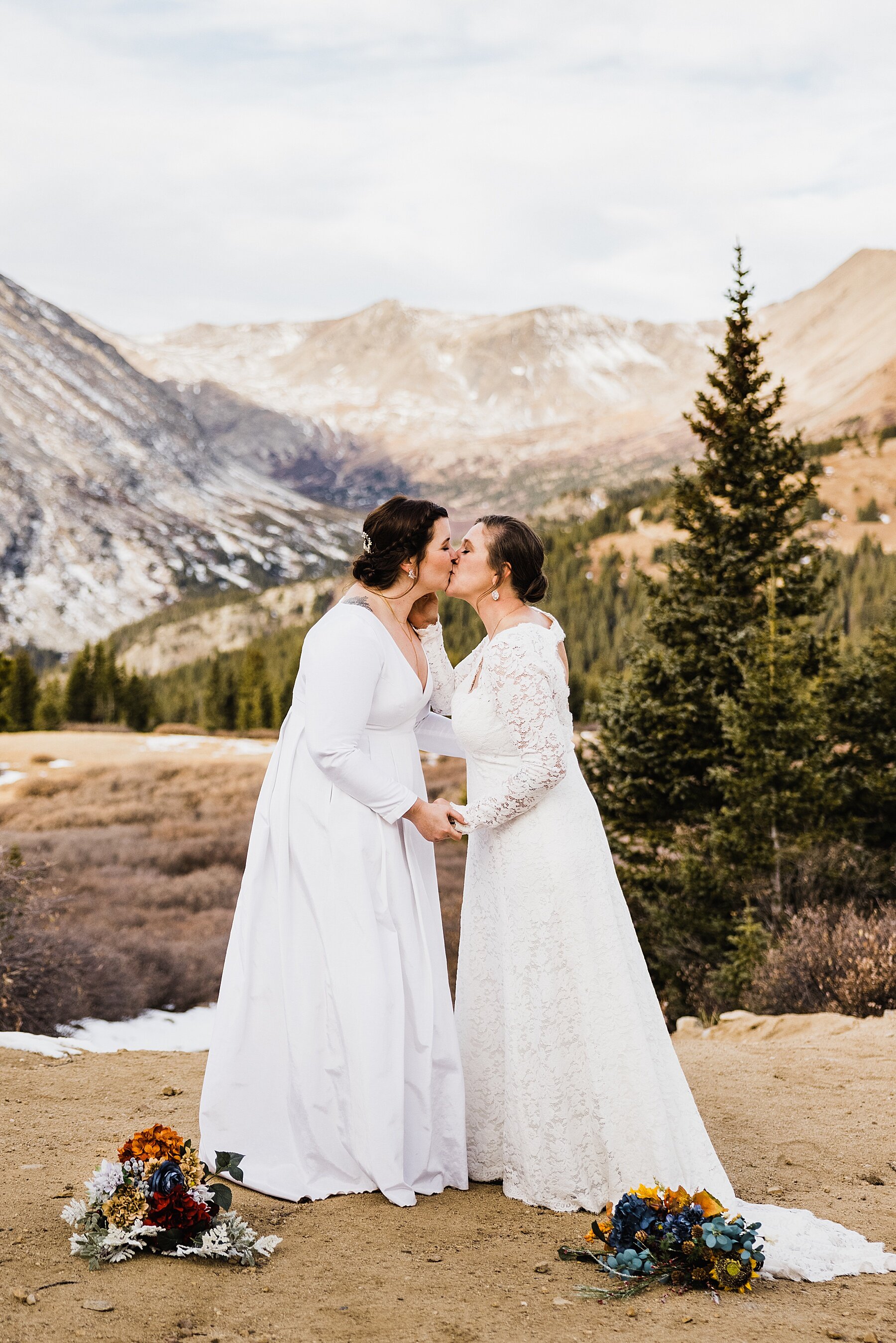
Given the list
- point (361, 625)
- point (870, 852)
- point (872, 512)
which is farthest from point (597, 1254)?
point (872, 512)

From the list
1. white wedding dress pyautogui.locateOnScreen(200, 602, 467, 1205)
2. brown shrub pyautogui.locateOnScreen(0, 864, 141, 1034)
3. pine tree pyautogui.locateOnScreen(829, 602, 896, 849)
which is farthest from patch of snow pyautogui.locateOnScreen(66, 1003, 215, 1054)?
pine tree pyautogui.locateOnScreen(829, 602, 896, 849)

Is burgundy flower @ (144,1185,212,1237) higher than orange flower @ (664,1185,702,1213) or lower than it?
higher

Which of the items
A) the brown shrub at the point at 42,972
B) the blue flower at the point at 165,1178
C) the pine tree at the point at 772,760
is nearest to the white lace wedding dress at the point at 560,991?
the blue flower at the point at 165,1178

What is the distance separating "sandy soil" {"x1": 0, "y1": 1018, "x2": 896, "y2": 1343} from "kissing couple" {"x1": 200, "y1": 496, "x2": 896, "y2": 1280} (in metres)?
0.22

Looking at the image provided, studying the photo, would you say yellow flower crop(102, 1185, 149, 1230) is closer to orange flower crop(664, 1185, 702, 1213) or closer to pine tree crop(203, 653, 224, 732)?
orange flower crop(664, 1185, 702, 1213)

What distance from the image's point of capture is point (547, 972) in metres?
4.36

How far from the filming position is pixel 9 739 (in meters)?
50.0

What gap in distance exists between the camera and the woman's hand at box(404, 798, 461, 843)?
4.35 meters

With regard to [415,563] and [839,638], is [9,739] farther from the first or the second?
[415,563]

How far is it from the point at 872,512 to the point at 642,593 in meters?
122

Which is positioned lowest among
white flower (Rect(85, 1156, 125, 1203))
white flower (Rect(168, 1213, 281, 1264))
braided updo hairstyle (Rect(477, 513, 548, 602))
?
white flower (Rect(168, 1213, 281, 1264))

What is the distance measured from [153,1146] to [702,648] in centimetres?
1701

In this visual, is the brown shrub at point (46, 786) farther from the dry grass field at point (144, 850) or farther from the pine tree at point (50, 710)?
the pine tree at point (50, 710)

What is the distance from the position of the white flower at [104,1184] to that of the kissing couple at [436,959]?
30.2 inches
